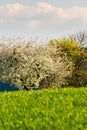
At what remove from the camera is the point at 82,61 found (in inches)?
3772

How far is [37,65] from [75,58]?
55.1 ft

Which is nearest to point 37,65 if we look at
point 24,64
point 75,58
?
point 24,64

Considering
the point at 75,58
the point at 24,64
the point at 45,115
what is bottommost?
the point at 75,58

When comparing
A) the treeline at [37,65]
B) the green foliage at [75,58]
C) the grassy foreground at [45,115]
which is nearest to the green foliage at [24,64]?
the treeline at [37,65]

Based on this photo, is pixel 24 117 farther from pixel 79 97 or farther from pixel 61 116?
pixel 79 97

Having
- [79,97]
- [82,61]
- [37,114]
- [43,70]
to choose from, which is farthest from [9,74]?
[37,114]

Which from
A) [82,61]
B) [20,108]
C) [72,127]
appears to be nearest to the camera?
[72,127]

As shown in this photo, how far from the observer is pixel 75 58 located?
93312 millimetres

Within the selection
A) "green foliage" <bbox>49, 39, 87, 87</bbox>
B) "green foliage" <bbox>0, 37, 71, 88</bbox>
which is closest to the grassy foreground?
"green foliage" <bbox>0, 37, 71, 88</bbox>

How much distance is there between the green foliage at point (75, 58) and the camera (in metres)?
91.6

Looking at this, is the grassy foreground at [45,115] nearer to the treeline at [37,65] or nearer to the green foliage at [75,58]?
the treeline at [37,65]

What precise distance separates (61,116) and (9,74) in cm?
6108

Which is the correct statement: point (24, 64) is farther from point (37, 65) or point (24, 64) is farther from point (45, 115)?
point (45, 115)

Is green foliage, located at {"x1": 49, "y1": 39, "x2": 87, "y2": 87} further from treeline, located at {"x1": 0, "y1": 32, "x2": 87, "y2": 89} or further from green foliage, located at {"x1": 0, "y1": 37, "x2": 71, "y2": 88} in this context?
green foliage, located at {"x1": 0, "y1": 37, "x2": 71, "y2": 88}
